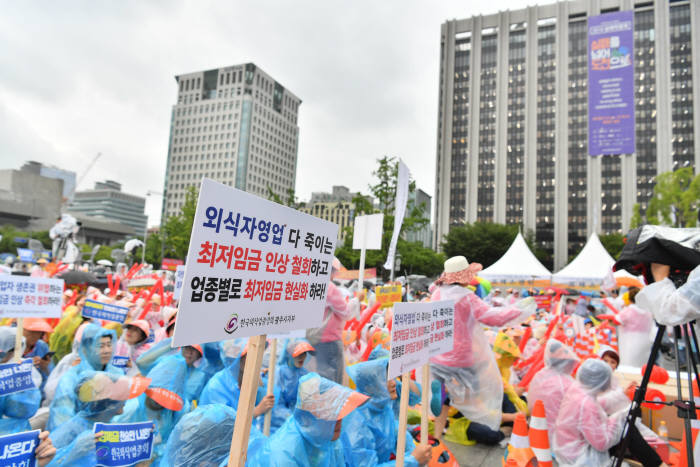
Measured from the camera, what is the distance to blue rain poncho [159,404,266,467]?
222 cm

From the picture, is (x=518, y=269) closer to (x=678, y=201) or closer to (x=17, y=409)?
(x=678, y=201)

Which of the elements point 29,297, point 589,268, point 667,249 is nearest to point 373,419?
point 667,249

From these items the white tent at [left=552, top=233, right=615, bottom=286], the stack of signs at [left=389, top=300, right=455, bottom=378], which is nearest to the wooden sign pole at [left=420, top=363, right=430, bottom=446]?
the stack of signs at [left=389, top=300, right=455, bottom=378]

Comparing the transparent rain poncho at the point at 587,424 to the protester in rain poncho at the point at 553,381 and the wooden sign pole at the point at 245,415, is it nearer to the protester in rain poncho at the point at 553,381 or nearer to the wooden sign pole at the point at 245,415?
the protester in rain poncho at the point at 553,381

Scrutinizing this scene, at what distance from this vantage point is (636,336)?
20.6 feet

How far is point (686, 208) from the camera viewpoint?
2330cm

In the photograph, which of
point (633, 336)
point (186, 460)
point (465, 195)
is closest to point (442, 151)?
point (465, 195)

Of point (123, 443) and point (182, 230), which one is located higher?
point (182, 230)

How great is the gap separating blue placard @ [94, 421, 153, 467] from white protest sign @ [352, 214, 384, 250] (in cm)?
546

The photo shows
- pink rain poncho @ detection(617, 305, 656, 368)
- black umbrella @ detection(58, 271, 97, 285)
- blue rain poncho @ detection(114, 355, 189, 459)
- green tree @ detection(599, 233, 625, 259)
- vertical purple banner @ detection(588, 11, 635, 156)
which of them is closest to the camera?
blue rain poncho @ detection(114, 355, 189, 459)

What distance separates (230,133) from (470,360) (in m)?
110

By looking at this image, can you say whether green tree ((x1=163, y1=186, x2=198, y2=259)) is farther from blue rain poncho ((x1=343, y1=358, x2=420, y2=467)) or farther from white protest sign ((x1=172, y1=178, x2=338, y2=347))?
white protest sign ((x1=172, y1=178, x2=338, y2=347))

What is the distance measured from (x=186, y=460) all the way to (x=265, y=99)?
117 meters

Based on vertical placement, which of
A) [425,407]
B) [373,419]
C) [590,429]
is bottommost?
[373,419]
